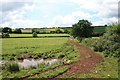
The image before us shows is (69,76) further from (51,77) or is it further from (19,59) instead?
(19,59)

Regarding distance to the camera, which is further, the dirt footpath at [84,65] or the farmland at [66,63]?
the dirt footpath at [84,65]

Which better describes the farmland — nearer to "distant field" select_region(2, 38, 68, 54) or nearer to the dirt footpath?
the dirt footpath

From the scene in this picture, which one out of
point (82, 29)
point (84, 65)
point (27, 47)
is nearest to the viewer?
point (84, 65)

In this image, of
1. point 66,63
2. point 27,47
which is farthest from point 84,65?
point 27,47

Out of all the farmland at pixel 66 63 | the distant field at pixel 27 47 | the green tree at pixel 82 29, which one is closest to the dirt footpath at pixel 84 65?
the farmland at pixel 66 63

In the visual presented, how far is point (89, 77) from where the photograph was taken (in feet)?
25.7

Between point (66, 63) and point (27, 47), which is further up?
point (66, 63)

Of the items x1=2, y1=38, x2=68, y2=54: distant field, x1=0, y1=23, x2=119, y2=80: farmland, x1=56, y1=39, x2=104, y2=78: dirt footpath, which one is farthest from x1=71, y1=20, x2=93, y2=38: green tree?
x1=56, y1=39, x2=104, y2=78: dirt footpath

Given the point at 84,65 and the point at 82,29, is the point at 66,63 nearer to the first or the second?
the point at 84,65

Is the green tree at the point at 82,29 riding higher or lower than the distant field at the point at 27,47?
higher

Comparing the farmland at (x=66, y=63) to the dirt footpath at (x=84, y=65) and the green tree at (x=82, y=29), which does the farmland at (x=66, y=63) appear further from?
the green tree at (x=82, y=29)

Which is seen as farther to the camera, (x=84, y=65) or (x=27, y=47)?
(x=27, y=47)

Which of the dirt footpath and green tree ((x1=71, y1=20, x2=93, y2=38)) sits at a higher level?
green tree ((x1=71, y1=20, x2=93, y2=38))

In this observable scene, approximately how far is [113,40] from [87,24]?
64.7 feet
